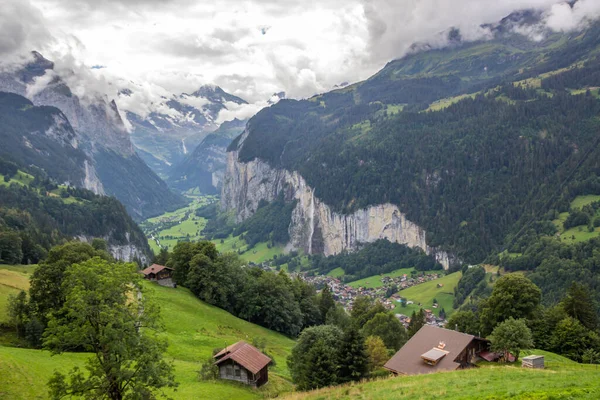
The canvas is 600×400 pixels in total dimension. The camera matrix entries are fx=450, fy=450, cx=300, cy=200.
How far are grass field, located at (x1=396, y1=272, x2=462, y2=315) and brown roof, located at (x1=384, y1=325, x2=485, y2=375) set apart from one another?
10122cm

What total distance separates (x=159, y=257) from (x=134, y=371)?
81726 millimetres

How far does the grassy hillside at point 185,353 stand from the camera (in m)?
31.3

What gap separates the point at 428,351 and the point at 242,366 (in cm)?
1930

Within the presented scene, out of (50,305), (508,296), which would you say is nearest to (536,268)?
(508,296)

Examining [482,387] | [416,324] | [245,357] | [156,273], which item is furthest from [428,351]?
[156,273]

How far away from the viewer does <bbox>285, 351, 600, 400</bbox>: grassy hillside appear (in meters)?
21.8

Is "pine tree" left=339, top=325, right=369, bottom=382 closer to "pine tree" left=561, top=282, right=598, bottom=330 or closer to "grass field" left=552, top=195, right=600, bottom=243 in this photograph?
"pine tree" left=561, top=282, right=598, bottom=330

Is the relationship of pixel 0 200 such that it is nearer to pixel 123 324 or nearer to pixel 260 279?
pixel 260 279

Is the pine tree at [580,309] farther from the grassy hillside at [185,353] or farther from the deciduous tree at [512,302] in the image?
the grassy hillside at [185,353]

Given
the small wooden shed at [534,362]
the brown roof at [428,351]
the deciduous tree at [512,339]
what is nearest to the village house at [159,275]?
the brown roof at [428,351]

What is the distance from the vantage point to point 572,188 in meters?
191

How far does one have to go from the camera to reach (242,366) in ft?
151

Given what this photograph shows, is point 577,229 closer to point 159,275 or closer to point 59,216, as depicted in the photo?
point 159,275

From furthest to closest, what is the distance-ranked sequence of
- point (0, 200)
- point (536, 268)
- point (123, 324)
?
1. point (0, 200)
2. point (536, 268)
3. point (123, 324)
